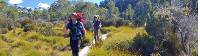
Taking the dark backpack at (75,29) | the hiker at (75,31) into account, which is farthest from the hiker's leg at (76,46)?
the dark backpack at (75,29)

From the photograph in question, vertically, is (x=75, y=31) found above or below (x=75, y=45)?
above

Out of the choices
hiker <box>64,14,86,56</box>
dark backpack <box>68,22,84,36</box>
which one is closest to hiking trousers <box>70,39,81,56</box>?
hiker <box>64,14,86,56</box>

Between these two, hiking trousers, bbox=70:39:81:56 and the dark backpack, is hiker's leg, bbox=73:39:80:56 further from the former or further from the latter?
the dark backpack

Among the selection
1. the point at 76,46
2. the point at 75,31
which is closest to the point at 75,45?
the point at 76,46

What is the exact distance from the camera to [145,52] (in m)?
19.3

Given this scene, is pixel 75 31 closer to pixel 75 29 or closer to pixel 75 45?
pixel 75 29

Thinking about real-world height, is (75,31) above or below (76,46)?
above

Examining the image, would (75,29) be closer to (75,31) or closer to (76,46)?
(75,31)

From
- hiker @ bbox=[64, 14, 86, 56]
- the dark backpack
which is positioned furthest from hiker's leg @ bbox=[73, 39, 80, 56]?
the dark backpack

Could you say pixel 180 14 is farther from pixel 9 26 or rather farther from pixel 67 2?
pixel 67 2

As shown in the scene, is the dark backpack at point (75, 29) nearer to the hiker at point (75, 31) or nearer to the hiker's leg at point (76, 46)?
the hiker at point (75, 31)

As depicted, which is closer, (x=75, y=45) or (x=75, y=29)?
(x=75, y=29)

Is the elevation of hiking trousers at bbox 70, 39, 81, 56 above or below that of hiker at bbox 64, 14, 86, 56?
below

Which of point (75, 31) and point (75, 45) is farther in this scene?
point (75, 45)
